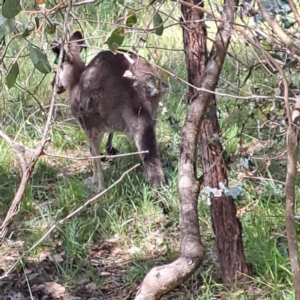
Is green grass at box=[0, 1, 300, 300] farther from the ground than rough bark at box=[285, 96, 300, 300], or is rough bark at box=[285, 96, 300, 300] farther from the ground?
rough bark at box=[285, 96, 300, 300]

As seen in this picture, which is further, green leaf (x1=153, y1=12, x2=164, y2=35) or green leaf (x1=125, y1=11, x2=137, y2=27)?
green leaf (x1=153, y1=12, x2=164, y2=35)

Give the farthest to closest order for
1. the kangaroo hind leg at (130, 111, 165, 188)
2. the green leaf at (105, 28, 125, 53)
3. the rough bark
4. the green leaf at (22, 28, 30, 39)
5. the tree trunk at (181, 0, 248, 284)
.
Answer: the kangaroo hind leg at (130, 111, 165, 188), the tree trunk at (181, 0, 248, 284), the green leaf at (105, 28, 125, 53), the green leaf at (22, 28, 30, 39), the rough bark

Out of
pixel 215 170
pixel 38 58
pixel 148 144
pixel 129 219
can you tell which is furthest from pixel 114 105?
pixel 38 58

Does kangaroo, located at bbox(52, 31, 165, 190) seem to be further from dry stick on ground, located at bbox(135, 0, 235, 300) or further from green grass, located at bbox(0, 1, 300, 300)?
dry stick on ground, located at bbox(135, 0, 235, 300)

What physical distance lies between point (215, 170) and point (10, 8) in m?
1.66

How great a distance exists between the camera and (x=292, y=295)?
11.7ft

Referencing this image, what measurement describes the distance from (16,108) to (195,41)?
3119 mm

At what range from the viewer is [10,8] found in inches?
89.8

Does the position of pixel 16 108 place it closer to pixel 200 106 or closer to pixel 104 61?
pixel 104 61

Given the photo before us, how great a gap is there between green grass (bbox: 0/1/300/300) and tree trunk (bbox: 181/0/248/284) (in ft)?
0.49

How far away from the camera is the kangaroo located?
5059 mm

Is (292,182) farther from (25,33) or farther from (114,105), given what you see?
(114,105)

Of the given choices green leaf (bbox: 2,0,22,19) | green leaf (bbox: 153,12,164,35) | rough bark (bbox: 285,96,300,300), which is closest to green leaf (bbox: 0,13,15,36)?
green leaf (bbox: 2,0,22,19)

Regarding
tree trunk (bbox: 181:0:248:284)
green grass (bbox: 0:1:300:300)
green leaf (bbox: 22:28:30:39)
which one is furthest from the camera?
→ green grass (bbox: 0:1:300:300)
